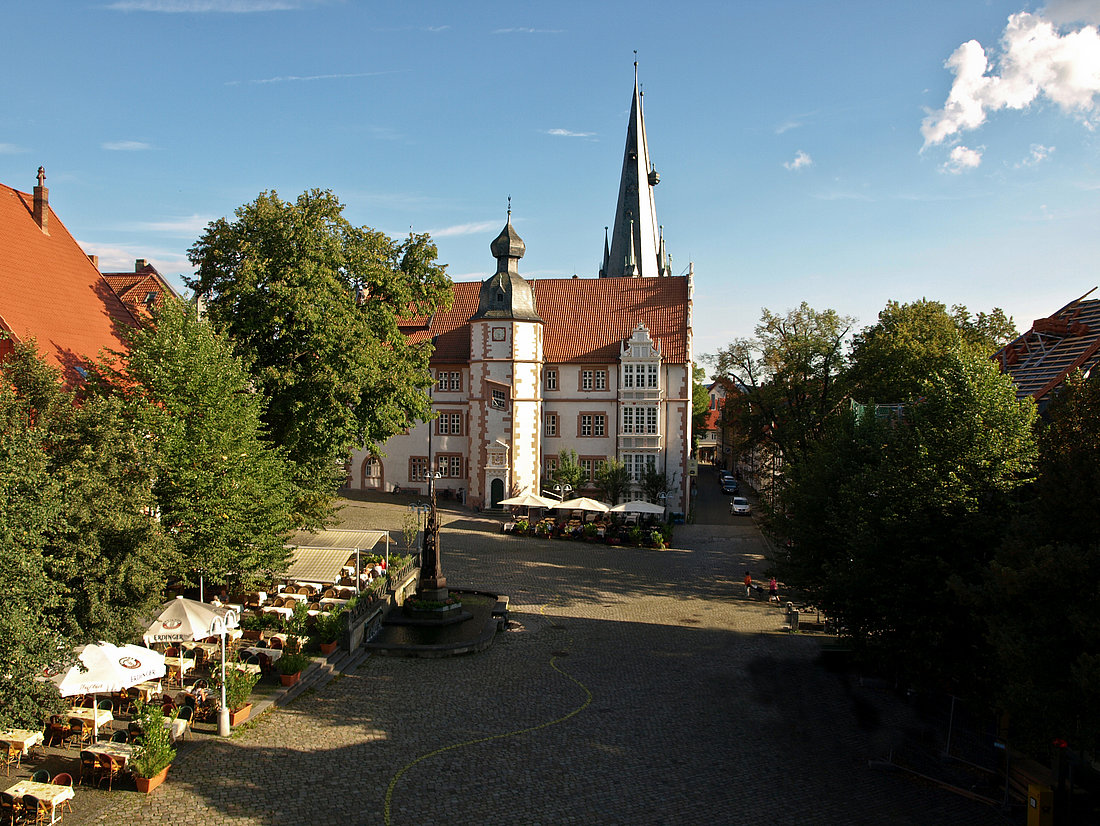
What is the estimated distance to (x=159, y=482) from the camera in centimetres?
1977

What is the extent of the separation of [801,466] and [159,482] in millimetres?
18675

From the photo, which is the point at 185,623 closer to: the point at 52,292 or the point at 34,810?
the point at 34,810

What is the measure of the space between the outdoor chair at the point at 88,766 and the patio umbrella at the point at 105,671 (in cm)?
102

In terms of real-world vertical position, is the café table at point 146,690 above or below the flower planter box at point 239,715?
above

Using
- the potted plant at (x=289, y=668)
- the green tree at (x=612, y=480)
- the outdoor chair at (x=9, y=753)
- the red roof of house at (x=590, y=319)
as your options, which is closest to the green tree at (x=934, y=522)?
the potted plant at (x=289, y=668)

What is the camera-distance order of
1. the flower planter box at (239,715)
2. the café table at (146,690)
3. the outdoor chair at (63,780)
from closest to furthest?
the outdoor chair at (63,780) < the flower planter box at (239,715) < the café table at (146,690)

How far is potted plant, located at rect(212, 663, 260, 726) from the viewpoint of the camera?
15.6 m

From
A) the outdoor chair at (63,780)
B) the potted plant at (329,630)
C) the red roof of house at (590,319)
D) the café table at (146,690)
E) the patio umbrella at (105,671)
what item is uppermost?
the red roof of house at (590,319)

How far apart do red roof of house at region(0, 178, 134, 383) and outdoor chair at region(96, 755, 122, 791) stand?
12.5 meters

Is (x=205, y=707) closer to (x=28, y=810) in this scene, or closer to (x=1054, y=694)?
(x=28, y=810)

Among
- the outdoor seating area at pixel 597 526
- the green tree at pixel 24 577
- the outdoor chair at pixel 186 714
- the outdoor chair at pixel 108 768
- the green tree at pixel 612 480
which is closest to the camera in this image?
the green tree at pixel 24 577

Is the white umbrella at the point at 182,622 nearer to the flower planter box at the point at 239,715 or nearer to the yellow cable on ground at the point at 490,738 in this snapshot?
the flower planter box at the point at 239,715

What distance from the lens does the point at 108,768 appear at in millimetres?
12930

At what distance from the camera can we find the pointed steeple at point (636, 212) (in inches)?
2501
